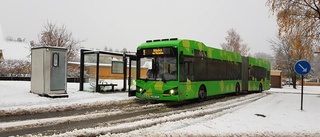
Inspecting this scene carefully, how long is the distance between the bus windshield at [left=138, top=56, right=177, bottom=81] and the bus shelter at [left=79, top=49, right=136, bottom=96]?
3.70 m

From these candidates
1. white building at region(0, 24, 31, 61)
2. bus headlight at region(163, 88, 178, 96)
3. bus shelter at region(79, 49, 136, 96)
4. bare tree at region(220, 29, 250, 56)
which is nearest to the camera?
bus headlight at region(163, 88, 178, 96)

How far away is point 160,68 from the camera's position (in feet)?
44.9

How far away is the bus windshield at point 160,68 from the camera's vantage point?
44.1ft

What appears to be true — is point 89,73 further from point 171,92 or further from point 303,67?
point 303,67

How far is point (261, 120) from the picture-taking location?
32.2 ft

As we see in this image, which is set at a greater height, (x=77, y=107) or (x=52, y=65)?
(x=52, y=65)

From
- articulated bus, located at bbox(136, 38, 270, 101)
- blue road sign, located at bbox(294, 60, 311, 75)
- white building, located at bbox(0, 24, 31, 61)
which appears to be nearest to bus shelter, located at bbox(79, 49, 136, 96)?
articulated bus, located at bbox(136, 38, 270, 101)

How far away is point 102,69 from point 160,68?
6560mm

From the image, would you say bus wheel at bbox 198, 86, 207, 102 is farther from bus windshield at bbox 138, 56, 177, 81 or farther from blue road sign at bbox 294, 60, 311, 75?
→ blue road sign at bbox 294, 60, 311, 75

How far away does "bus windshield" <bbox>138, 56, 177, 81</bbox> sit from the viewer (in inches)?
529

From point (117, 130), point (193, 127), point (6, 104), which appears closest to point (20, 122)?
point (117, 130)

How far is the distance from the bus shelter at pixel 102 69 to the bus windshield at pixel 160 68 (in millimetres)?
3704

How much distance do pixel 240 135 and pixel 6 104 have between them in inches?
403

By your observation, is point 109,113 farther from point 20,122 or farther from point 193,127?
point 193,127
